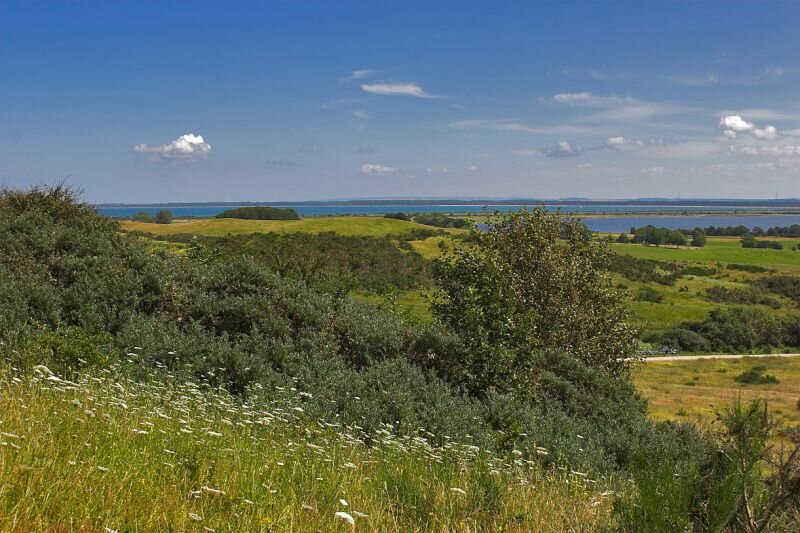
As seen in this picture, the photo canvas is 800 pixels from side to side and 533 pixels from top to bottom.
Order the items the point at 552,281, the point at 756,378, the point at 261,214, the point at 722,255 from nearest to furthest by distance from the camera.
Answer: the point at 552,281
the point at 756,378
the point at 261,214
the point at 722,255

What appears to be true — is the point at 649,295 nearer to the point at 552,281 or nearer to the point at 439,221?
the point at 439,221

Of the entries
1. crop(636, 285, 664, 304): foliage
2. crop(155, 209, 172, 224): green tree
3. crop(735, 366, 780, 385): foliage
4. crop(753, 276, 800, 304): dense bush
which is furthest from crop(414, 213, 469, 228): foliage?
crop(735, 366, 780, 385): foliage

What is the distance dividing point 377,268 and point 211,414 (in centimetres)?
8069

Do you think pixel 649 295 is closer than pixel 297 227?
No

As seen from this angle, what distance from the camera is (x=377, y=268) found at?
288 ft

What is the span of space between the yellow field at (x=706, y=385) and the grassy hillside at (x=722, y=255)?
268 ft

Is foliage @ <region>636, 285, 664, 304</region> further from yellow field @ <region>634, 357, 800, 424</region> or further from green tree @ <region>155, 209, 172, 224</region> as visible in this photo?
green tree @ <region>155, 209, 172, 224</region>

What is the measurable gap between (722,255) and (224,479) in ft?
621

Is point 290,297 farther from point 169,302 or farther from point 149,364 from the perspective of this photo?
point 149,364

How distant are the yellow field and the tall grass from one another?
1287 inches

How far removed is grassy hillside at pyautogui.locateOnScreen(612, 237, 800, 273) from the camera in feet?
526

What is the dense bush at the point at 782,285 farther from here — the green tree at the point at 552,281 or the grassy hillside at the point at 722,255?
the green tree at the point at 552,281

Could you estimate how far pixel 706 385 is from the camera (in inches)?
2435

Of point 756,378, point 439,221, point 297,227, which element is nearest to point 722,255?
point 439,221
